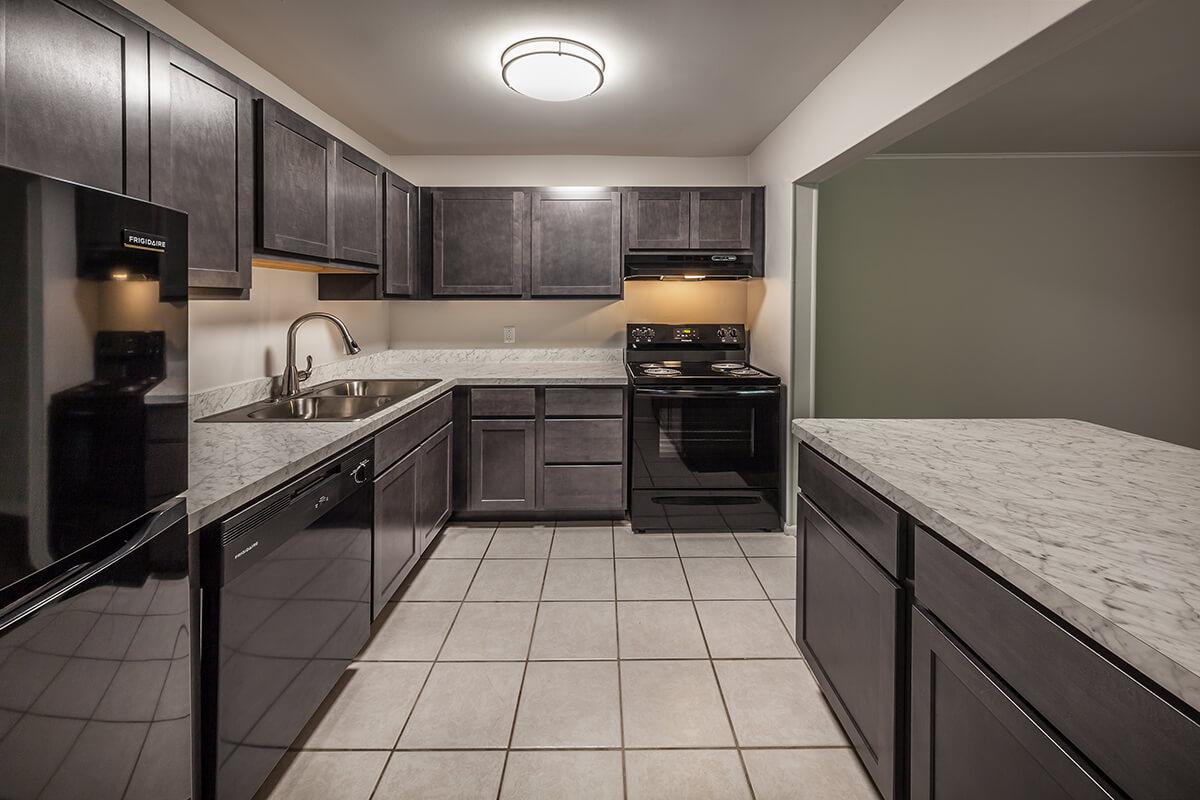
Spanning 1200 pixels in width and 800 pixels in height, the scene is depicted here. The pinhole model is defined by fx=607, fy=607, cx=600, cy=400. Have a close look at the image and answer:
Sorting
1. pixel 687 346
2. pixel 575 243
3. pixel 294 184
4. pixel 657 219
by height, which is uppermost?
pixel 657 219

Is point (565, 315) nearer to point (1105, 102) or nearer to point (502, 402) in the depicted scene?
point (502, 402)

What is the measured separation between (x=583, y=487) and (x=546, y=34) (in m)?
2.34

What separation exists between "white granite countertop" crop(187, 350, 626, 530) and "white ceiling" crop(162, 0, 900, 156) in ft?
4.55

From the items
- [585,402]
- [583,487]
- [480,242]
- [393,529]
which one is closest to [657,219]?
[480,242]

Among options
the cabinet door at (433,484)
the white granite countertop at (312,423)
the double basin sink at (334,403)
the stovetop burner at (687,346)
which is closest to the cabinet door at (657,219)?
the stovetop burner at (687,346)

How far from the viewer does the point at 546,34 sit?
2.34 m

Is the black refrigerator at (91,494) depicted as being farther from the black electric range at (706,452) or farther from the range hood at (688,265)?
the range hood at (688,265)

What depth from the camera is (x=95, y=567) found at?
0.91 meters

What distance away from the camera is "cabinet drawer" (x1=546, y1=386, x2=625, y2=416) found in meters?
3.59

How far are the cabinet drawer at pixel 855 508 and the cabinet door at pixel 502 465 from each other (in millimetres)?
1940

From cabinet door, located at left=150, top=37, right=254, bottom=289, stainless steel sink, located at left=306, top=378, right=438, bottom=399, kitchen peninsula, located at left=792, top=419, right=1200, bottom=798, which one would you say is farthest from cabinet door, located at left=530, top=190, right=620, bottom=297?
kitchen peninsula, located at left=792, top=419, right=1200, bottom=798

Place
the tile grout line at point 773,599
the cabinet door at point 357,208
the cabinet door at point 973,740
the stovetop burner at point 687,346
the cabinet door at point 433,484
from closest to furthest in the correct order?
the cabinet door at point 973,740
the tile grout line at point 773,599
the cabinet door at point 357,208
the cabinet door at point 433,484
the stovetop burner at point 687,346

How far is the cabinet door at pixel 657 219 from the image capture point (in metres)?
3.85

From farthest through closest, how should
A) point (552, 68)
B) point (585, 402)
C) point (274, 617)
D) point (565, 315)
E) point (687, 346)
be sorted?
1. point (565, 315)
2. point (687, 346)
3. point (585, 402)
4. point (552, 68)
5. point (274, 617)
